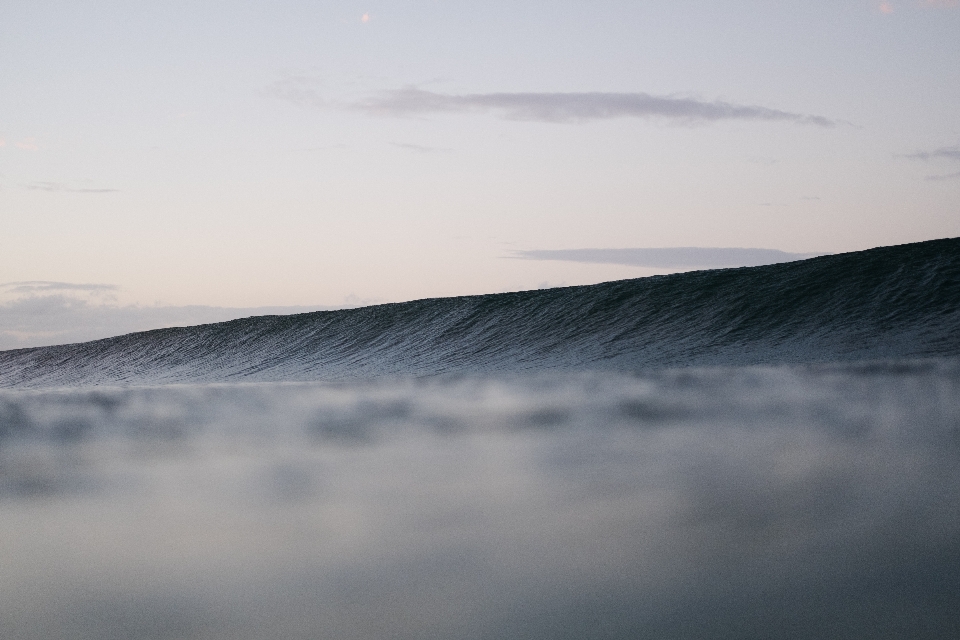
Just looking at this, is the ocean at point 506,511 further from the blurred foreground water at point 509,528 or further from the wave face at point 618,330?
the wave face at point 618,330

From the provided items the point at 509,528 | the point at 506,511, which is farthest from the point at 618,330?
the point at 509,528

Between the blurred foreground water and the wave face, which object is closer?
the blurred foreground water

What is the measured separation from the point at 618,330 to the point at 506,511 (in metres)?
8.48

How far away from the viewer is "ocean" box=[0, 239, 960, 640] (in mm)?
1369

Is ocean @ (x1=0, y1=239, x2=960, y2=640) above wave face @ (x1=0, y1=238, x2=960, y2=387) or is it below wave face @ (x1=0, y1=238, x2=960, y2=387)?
below

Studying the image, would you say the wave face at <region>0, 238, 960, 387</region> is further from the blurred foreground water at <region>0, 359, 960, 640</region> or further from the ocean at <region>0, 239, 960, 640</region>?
the blurred foreground water at <region>0, 359, 960, 640</region>

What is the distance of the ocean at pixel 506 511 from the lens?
1.37 metres

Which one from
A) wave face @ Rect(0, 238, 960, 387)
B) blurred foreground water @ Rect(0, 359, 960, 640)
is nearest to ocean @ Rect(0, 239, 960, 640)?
blurred foreground water @ Rect(0, 359, 960, 640)

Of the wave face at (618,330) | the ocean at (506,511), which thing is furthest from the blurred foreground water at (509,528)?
the wave face at (618,330)

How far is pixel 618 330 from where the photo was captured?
1042 cm

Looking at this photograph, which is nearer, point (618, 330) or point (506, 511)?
point (506, 511)

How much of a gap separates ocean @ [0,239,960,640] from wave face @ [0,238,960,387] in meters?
2.06

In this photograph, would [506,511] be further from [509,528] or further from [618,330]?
[618,330]

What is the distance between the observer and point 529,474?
102 inches
